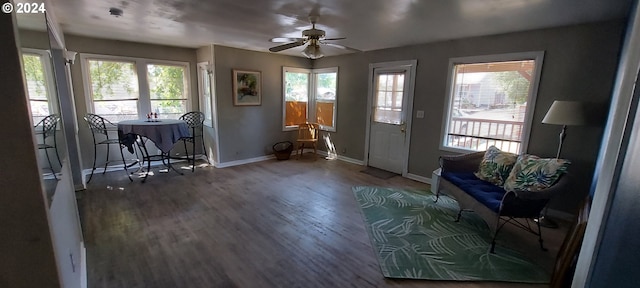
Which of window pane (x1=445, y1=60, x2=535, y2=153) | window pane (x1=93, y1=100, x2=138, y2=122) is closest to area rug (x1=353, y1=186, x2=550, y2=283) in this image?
window pane (x1=445, y1=60, x2=535, y2=153)

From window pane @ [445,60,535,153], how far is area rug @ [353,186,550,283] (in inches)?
42.7

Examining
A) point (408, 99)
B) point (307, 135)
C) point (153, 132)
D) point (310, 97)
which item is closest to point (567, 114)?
point (408, 99)

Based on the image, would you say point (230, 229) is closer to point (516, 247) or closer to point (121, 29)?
point (516, 247)

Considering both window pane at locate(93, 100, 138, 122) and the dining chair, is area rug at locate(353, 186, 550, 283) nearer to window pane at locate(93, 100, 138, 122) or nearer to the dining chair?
the dining chair

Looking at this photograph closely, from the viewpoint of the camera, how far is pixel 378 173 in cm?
496

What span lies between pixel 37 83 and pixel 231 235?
1.95 m

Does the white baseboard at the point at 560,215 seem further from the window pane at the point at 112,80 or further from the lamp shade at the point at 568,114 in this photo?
the window pane at the point at 112,80

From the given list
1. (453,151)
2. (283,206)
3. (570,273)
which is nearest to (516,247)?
(570,273)

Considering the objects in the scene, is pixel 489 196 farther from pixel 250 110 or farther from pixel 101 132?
pixel 101 132

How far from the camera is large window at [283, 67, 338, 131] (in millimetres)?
5949

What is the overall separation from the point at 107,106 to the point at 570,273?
6.33 metres

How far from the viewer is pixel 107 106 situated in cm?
466

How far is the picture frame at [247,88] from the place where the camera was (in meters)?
5.13

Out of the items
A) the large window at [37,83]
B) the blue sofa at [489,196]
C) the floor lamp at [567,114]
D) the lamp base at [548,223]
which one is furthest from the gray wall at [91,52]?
the lamp base at [548,223]
